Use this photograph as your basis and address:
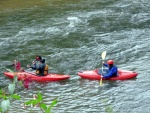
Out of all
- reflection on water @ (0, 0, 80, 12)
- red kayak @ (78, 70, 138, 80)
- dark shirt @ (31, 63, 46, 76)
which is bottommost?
red kayak @ (78, 70, 138, 80)

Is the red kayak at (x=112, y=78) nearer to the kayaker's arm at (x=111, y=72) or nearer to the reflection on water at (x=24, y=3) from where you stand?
the kayaker's arm at (x=111, y=72)

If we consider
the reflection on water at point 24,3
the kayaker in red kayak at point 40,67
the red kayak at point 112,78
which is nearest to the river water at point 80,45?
the reflection on water at point 24,3

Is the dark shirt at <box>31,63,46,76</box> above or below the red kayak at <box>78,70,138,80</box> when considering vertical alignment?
above

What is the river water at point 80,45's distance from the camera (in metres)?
8.90

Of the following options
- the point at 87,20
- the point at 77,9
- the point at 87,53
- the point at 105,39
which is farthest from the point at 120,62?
the point at 77,9

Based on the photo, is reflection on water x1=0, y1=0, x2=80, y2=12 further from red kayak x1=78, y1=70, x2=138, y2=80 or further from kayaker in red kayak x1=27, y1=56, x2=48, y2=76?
red kayak x1=78, y1=70, x2=138, y2=80

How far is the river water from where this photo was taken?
29.2 feet

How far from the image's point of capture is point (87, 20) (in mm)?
17062

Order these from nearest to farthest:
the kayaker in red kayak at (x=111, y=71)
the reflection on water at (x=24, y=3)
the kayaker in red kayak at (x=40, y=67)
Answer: the kayaker in red kayak at (x=111, y=71)
the kayaker in red kayak at (x=40, y=67)
the reflection on water at (x=24, y=3)

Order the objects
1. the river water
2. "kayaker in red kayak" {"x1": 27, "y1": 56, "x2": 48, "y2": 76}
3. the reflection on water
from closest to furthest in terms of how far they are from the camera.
Result: 1. the river water
2. "kayaker in red kayak" {"x1": 27, "y1": 56, "x2": 48, "y2": 76}
3. the reflection on water

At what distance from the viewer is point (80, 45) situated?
13828 millimetres

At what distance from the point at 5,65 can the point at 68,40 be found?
11.4ft

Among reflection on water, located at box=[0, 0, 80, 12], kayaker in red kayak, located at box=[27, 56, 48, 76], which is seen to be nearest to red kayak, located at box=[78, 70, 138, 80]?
kayaker in red kayak, located at box=[27, 56, 48, 76]

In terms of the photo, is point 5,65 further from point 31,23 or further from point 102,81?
point 31,23
